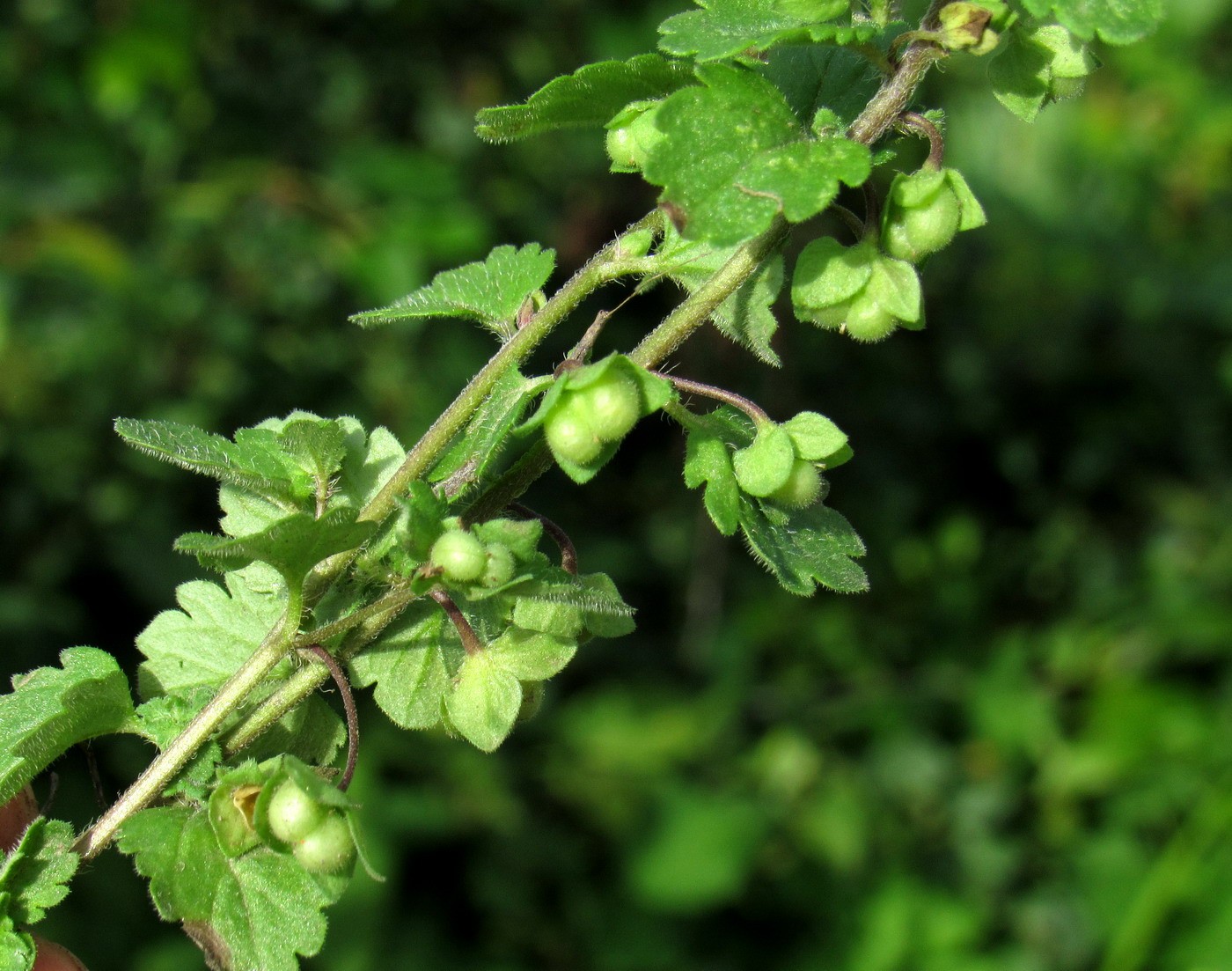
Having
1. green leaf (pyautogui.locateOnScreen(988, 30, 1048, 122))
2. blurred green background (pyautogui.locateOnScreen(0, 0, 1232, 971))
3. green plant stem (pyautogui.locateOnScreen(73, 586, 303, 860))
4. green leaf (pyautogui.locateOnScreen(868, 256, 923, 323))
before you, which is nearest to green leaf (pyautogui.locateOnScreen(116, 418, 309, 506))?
green plant stem (pyautogui.locateOnScreen(73, 586, 303, 860))

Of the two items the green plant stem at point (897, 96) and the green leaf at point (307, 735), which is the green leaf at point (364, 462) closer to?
the green leaf at point (307, 735)

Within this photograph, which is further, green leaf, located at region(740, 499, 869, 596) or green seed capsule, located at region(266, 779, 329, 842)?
green leaf, located at region(740, 499, 869, 596)

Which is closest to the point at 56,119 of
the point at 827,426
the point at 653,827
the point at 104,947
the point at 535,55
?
the point at 535,55

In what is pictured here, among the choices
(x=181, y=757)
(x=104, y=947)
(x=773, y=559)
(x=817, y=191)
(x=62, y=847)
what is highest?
(x=817, y=191)

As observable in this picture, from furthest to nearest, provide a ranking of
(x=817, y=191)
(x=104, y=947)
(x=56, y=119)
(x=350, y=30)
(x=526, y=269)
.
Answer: (x=350, y=30), (x=56, y=119), (x=104, y=947), (x=526, y=269), (x=817, y=191)

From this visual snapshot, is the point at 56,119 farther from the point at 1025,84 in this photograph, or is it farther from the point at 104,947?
the point at 1025,84

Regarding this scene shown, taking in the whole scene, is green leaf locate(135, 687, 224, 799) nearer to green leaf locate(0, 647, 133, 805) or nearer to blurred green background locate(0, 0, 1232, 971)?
green leaf locate(0, 647, 133, 805)
